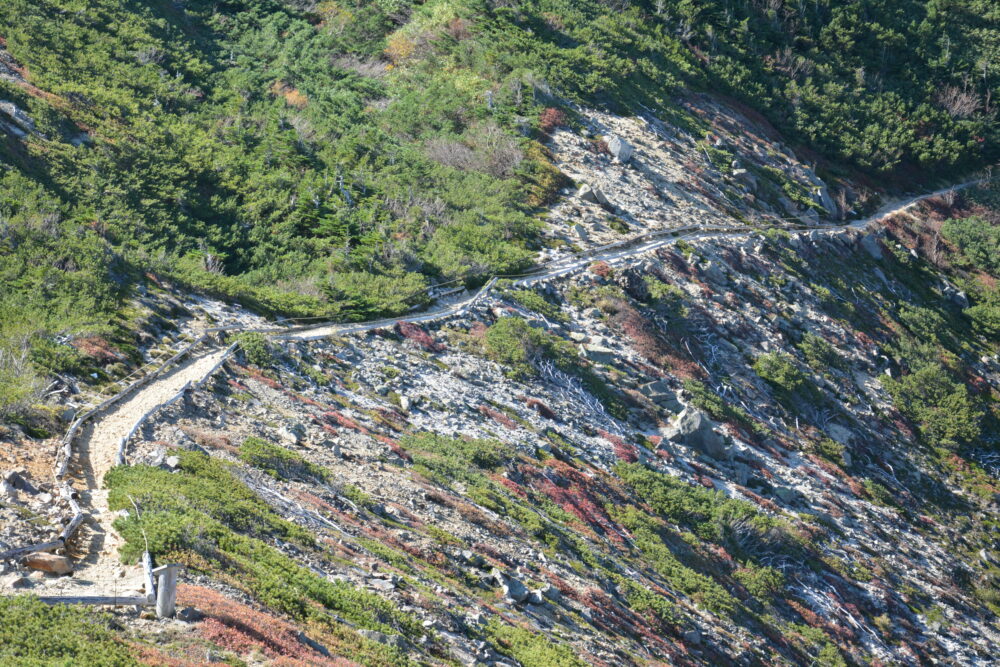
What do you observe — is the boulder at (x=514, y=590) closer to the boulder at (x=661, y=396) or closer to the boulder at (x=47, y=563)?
the boulder at (x=47, y=563)

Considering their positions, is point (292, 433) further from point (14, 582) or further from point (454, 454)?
point (14, 582)

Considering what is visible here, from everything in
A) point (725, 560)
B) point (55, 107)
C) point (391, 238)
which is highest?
point (55, 107)

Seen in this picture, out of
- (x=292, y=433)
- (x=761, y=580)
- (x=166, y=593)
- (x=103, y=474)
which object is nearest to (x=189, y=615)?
(x=166, y=593)

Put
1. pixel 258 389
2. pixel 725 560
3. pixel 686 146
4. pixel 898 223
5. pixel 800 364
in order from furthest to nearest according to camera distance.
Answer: pixel 898 223 → pixel 686 146 → pixel 800 364 → pixel 725 560 → pixel 258 389

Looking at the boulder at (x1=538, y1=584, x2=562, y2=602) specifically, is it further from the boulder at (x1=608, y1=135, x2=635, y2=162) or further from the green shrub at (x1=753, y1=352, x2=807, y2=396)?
the boulder at (x1=608, y1=135, x2=635, y2=162)

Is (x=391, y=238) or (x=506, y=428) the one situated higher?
(x=391, y=238)

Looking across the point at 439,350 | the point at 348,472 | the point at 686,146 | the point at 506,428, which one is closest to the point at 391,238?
the point at 439,350

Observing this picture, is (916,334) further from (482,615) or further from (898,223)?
(482,615)
